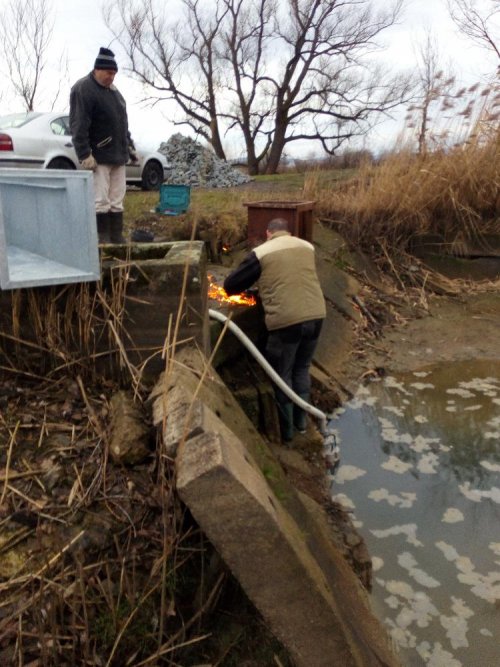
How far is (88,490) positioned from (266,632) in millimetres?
942

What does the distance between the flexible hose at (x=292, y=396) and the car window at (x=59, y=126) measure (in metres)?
6.80

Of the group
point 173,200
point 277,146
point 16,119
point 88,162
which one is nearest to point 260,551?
point 88,162

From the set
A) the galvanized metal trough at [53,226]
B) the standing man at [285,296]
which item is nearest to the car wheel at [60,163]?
the standing man at [285,296]

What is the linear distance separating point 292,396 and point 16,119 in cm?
771

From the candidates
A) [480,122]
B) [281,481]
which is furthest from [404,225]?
[281,481]

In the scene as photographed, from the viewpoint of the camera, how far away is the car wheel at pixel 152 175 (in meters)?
12.7

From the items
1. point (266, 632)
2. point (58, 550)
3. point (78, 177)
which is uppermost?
point (78, 177)

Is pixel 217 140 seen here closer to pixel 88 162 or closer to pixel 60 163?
pixel 60 163

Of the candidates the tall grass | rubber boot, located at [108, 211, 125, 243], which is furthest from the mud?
rubber boot, located at [108, 211, 125, 243]

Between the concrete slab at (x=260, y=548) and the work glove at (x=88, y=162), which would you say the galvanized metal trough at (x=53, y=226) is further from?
the work glove at (x=88, y=162)

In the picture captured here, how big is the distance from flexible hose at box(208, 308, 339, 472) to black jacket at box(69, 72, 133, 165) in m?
1.86

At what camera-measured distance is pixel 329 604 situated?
2.49 metres

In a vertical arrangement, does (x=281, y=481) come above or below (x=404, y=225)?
below

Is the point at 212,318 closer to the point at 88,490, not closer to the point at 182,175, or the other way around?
the point at 88,490
